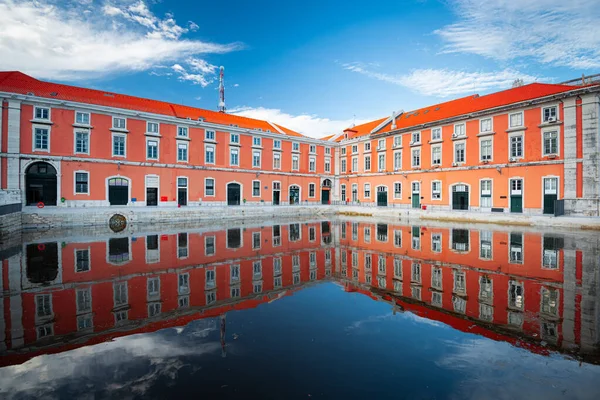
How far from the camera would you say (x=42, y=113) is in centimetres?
2273

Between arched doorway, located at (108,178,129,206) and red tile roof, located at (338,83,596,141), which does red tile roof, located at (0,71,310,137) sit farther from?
red tile roof, located at (338,83,596,141)

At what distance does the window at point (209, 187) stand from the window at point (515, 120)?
2891 centimetres

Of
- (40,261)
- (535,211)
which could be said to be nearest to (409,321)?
(40,261)

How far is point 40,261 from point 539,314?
14.0 metres

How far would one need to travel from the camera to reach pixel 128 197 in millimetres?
→ 26188

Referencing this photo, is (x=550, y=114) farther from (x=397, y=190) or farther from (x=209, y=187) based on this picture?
(x=209, y=187)

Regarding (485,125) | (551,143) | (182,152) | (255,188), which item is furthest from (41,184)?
(551,143)

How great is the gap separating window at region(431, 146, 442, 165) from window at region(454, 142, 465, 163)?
5.09 feet

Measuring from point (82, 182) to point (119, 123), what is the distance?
599 cm

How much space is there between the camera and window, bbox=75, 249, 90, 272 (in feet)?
29.3

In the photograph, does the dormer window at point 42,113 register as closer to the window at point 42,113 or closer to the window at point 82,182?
the window at point 42,113

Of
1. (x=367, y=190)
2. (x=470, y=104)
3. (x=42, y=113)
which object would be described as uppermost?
(x=470, y=104)

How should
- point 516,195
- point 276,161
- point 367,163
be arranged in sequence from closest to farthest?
1. point 516,195
2. point 276,161
3. point 367,163

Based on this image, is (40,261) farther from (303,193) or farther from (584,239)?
(303,193)
